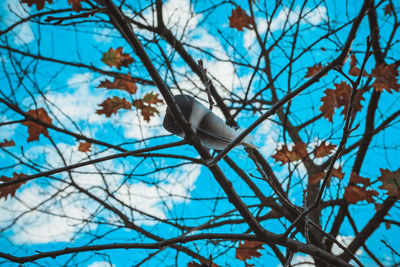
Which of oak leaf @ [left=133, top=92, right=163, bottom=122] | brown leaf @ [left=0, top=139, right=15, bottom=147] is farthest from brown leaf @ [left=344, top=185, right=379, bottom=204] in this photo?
brown leaf @ [left=0, top=139, right=15, bottom=147]

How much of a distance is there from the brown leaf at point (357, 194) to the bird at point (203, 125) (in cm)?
187

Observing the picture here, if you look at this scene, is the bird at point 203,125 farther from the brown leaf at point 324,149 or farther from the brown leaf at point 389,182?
the brown leaf at point 324,149

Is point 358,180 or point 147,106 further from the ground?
point 147,106

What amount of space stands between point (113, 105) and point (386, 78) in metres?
2.03

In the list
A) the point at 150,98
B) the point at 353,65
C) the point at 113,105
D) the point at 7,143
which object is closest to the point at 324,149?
the point at 353,65

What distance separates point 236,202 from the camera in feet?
4.21

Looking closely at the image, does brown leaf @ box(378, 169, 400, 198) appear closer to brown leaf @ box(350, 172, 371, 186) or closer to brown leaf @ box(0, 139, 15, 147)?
brown leaf @ box(350, 172, 371, 186)

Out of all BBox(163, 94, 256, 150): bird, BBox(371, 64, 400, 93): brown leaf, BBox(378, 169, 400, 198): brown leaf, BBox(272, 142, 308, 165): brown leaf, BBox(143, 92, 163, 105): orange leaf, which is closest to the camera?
BBox(163, 94, 256, 150): bird

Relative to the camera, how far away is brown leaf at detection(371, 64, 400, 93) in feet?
6.78

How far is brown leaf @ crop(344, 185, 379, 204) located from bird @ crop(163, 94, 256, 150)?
1.87 m

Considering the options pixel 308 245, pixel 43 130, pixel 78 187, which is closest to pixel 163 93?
pixel 308 245

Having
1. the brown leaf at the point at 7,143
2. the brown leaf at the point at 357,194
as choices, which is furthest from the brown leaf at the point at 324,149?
the brown leaf at the point at 7,143

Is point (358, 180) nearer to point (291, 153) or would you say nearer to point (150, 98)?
point (291, 153)

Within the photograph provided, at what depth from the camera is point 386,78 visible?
2043mm
